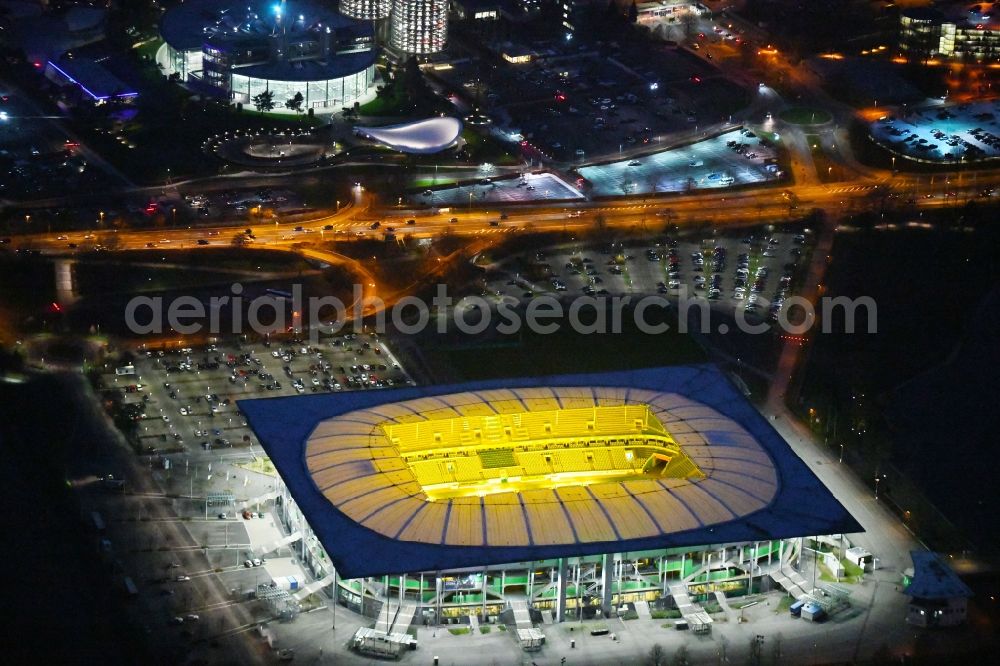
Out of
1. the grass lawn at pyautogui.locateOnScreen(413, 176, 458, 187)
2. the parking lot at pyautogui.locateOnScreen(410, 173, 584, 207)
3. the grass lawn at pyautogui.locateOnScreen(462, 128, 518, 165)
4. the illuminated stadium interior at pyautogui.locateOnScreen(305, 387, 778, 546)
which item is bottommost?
the grass lawn at pyautogui.locateOnScreen(413, 176, 458, 187)

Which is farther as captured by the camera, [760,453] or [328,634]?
[760,453]

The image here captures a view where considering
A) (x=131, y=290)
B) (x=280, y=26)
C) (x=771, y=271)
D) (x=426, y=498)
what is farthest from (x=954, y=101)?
(x=426, y=498)

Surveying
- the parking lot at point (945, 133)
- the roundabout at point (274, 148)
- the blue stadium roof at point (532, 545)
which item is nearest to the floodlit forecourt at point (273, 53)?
the roundabout at point (274, 148)

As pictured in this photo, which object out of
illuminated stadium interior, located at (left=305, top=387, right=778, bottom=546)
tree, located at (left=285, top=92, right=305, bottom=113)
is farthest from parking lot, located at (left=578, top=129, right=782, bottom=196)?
illuminated stadium interior, located at (left=305, top=387, right=778, bottom=546)

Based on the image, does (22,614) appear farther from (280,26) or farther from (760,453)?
(280,26)

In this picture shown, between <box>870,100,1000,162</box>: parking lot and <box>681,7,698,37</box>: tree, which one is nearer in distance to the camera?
<box>870,100,1000,162</box>: parking lot

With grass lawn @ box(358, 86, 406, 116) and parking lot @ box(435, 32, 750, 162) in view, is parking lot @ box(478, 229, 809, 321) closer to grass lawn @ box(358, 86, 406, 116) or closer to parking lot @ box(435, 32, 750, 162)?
parking lot @ box(435, 32, 750, 162)
